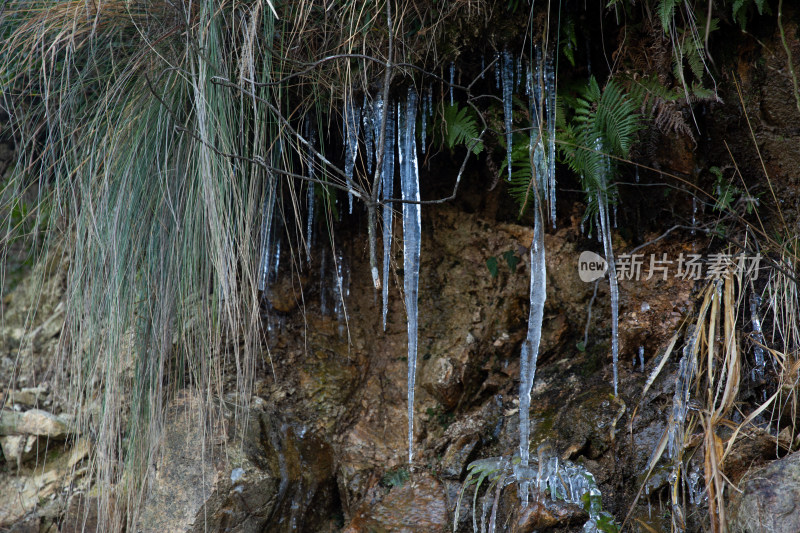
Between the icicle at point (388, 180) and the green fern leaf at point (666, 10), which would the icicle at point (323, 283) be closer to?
the icicle at point (388, 180)

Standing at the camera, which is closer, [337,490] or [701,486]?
[701,486]

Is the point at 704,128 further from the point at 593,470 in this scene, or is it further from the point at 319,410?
the point at 319,410

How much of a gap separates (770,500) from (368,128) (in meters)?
1.72

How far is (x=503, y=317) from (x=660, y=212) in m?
0.74

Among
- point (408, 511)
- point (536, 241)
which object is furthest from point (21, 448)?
point (536, 241)

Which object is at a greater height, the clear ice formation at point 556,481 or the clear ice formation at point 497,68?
the clear ice formation at point 497,68

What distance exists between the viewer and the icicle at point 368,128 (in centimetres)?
238

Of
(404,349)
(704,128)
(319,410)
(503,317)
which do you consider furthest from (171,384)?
(704,128)

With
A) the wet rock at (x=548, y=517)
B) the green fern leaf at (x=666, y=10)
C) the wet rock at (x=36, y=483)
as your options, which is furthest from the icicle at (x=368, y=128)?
the wet rock at (x=36, y=483)

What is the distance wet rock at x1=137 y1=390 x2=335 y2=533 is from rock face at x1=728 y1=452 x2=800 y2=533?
1.56 meters

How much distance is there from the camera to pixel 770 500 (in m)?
1.72

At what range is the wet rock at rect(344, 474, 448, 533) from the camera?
2395 millimetres

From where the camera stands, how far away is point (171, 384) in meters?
2.43

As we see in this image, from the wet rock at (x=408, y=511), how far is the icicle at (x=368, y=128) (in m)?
1.24
